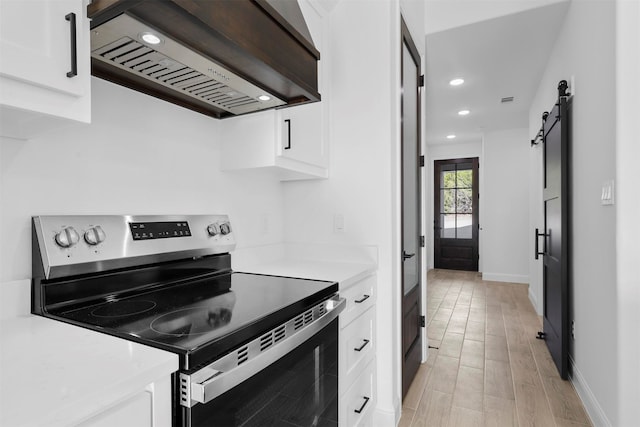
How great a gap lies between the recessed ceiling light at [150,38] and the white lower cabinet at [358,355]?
3.68 feet

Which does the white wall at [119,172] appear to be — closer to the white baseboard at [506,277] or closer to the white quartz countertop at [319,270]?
the white quartz countertop at [319,270]

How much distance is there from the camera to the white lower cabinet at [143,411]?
0.60m

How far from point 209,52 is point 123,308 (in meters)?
0.84

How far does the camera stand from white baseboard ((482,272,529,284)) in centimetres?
597

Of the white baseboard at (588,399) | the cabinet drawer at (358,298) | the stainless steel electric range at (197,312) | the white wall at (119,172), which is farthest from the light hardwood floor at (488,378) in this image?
the white wall at (119,172)

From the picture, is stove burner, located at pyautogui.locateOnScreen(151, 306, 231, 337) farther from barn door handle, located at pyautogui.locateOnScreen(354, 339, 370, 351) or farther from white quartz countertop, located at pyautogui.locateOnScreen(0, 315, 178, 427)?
barn door handle, located at pyautogui.locateOnScreen(354, 339, 370, 351)

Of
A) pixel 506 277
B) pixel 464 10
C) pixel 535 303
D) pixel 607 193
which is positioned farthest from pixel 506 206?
pixel 607 193

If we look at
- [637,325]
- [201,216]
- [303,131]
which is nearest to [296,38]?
[303,131]

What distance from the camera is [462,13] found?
2977mm

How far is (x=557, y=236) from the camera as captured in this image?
2727 millimetres

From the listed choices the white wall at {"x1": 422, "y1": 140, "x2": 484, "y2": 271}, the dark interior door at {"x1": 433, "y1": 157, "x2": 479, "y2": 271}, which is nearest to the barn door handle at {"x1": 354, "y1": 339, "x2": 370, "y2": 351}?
→ the white wall at {"x1": 422, "y1": 140, "x2": 484, "y2": 271}

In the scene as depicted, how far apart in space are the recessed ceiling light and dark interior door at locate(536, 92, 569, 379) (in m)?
2.68

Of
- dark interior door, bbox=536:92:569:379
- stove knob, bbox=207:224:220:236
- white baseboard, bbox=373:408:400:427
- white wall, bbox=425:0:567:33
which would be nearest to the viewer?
stove knob, bbox=207:224:220:236

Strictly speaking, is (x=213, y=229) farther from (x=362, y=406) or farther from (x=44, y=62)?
(x=362, y=406)
